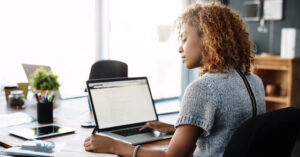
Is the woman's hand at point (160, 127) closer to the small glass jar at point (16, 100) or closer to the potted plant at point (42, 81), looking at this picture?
the potted plant at point (42, 81)

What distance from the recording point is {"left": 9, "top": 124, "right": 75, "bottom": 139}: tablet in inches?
64.7

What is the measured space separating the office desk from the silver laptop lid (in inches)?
4.8

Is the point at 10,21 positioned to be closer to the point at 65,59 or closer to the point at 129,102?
the point at 65,59

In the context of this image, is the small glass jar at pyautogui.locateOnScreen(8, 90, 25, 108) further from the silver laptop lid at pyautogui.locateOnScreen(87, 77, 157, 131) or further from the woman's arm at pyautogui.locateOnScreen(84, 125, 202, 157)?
the woman's arm at pyautogui.locateOnScreen(84, 125, 202, 157)

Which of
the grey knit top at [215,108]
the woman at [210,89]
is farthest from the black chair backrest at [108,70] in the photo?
the grey knit top at [215,108]

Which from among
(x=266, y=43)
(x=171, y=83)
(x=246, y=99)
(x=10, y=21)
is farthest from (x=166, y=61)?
(x=246, y=99)

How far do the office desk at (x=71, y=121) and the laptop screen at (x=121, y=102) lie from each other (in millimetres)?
126

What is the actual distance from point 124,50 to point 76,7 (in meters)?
1.15

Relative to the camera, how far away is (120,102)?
1.84 meters

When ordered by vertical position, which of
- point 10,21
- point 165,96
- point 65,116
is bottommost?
point 165,96

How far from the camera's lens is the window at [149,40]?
194 inches

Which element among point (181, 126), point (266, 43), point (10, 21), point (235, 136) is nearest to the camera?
point (235, 136)

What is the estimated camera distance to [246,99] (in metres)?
1.32

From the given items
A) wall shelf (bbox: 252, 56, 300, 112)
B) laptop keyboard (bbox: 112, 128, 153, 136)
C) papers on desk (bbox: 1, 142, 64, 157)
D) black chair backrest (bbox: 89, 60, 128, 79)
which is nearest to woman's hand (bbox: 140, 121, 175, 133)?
laptop keyboard (bbox: 112, 128, 153, 136)
